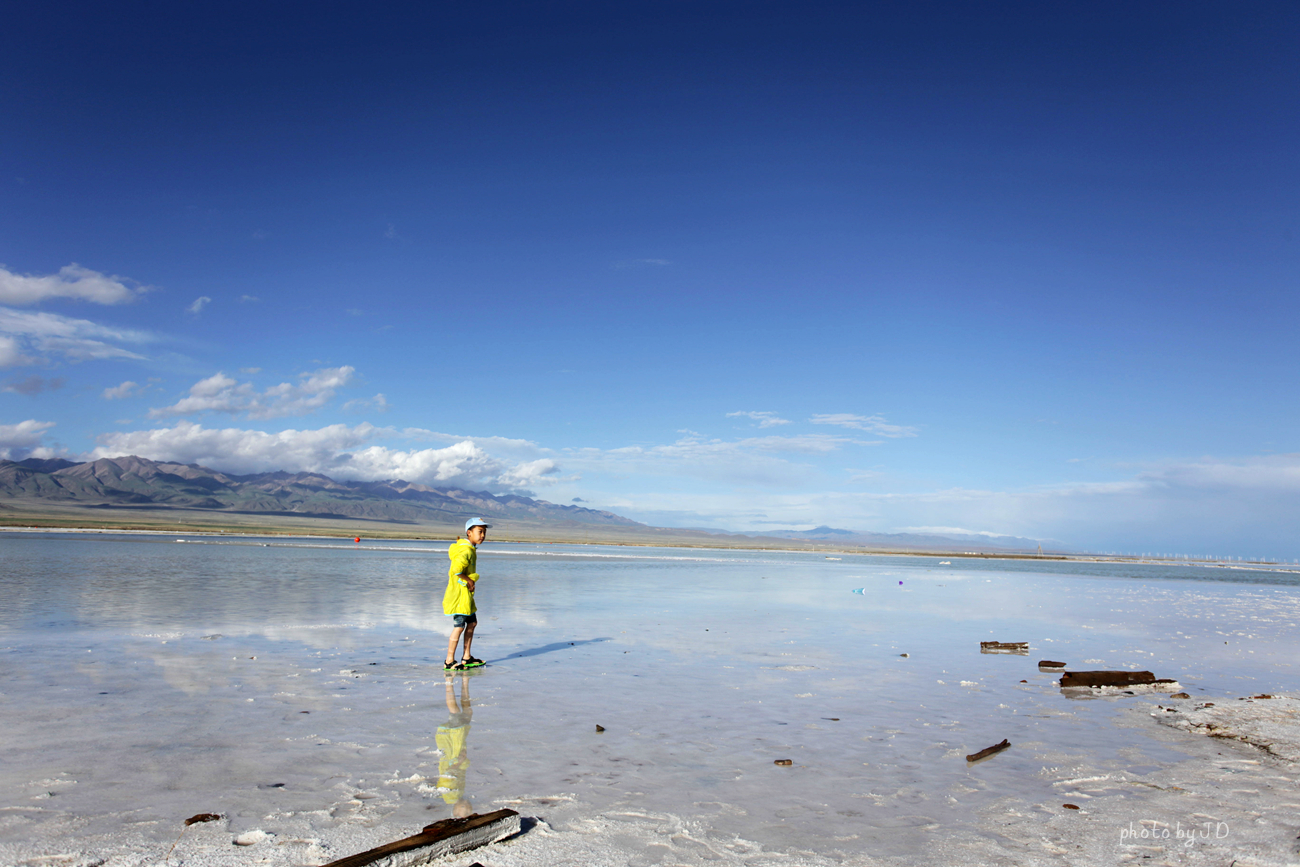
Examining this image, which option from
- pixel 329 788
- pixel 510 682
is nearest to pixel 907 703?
pixel 510 682

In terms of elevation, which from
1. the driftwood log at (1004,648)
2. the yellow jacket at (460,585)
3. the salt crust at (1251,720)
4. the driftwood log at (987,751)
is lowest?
the driftwood log at (1004,648)

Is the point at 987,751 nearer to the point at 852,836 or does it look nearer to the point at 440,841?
the point at 852,836

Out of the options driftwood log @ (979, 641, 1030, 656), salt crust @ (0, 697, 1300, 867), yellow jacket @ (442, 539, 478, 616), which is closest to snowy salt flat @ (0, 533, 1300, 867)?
salt crust @ (0, 697, 1300, 867)

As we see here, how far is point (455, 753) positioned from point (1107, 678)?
10.1m

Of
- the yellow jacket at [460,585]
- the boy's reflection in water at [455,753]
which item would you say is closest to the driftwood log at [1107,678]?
the boy's reflection in water at [455,753]

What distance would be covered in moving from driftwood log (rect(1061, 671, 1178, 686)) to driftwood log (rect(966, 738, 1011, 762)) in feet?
14.0

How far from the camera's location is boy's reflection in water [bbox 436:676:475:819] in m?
5.67

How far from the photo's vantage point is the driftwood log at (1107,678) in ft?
37.0

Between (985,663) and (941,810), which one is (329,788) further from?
(985,663)

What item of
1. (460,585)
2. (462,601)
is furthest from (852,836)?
(460,585)

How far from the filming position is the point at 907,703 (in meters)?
9.85

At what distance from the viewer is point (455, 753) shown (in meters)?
6.96

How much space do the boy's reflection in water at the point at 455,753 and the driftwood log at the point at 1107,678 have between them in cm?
899

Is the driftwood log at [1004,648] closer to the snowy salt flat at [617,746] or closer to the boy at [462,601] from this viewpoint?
the snowy salt flat at [617,746]
